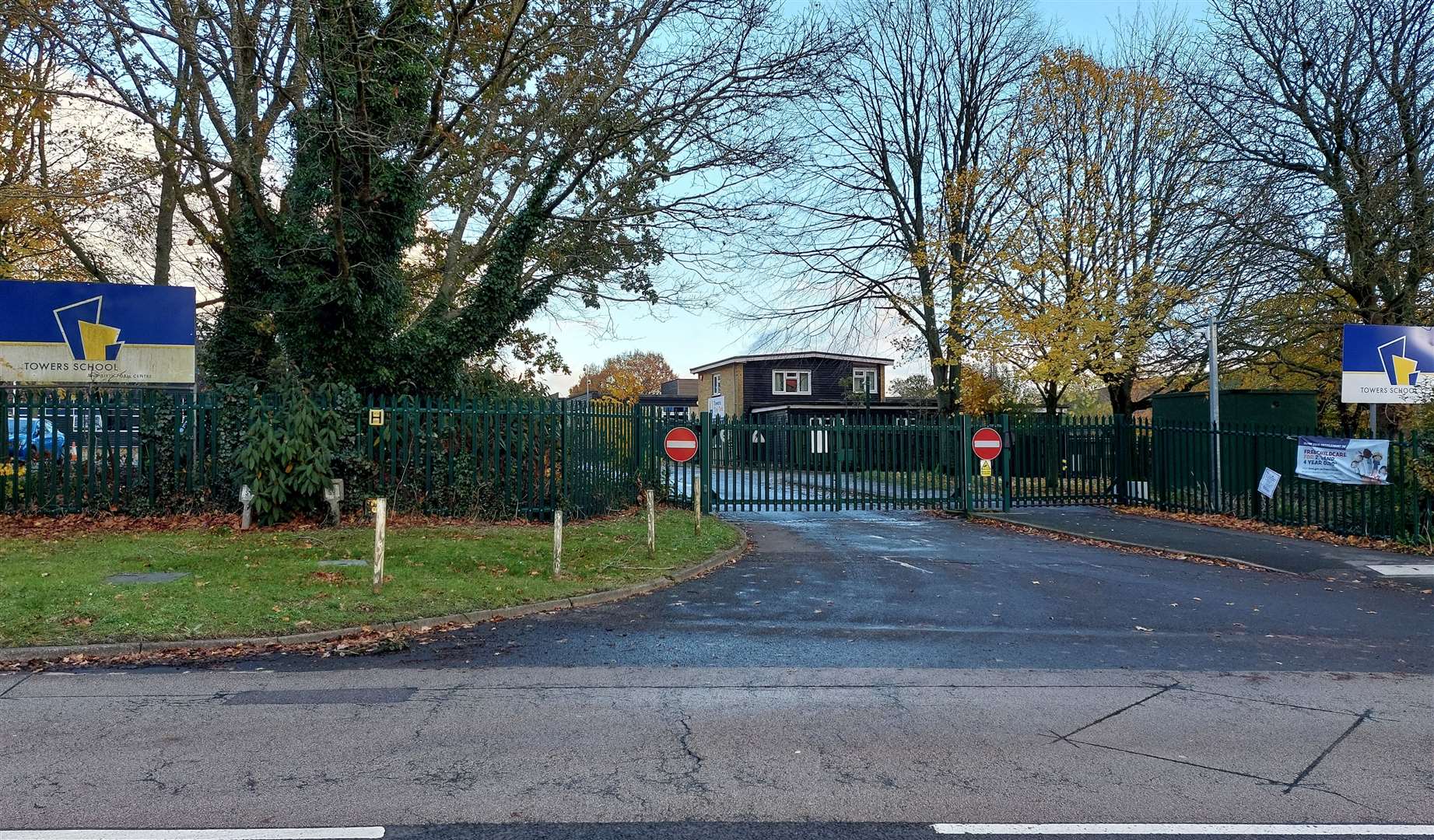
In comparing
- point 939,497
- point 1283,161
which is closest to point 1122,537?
point 939,497

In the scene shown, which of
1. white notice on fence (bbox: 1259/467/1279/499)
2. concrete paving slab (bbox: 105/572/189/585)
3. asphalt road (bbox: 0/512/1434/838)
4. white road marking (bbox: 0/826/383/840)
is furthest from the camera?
white notice on fence (bbox: 1259/467/1279/499)

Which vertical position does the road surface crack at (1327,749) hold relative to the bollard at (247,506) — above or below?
below

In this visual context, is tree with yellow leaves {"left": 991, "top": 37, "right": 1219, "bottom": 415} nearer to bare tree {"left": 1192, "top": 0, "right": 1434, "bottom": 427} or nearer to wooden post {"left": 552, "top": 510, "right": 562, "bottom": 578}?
bare tree {"left": 1192, "top": 0, "right": 1434, "bottom": 427}

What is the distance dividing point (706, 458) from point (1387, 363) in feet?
40.8

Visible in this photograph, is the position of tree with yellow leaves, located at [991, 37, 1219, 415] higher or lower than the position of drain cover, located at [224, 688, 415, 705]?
higher

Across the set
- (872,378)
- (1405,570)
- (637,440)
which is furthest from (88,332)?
(872,378)

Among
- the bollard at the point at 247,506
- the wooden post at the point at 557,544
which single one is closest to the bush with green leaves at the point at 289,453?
the bollard at the point at 247,506

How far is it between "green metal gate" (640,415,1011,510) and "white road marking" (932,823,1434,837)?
44.1 feet

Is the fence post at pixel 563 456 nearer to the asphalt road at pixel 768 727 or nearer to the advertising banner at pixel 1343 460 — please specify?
the asphalt road at pixel 768 727

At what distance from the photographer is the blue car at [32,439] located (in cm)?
1357

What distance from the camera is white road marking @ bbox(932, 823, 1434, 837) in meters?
3.95

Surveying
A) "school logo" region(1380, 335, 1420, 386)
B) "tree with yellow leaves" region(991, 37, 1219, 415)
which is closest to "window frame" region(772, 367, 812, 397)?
"tree with yellow leaves" region(991, 37, 1219, 415)

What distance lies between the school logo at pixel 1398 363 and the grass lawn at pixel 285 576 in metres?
12.3

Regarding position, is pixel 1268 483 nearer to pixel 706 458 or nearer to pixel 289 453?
pixel 706 458
